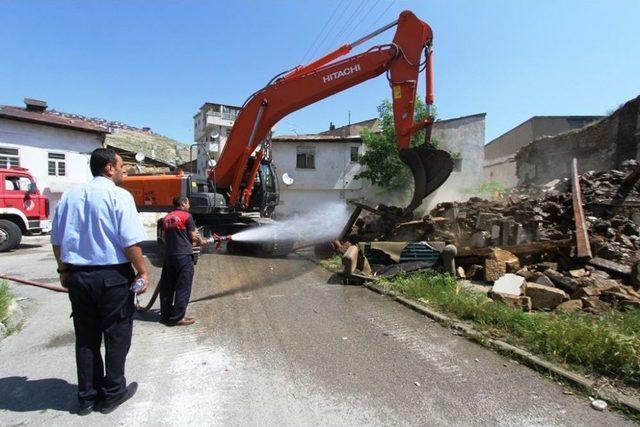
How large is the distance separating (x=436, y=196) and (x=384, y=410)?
2110cm

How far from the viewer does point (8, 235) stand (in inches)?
483

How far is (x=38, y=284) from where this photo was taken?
24.5ft

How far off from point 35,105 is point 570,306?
25.2 m

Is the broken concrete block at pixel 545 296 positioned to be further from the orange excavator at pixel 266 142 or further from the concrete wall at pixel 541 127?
the concrete wall at pixel 541 127

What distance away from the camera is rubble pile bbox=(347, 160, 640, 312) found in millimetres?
5719

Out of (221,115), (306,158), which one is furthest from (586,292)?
(221,115)

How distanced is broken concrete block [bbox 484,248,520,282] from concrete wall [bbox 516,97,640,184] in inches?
419

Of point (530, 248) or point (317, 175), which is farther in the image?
point (317, 175)

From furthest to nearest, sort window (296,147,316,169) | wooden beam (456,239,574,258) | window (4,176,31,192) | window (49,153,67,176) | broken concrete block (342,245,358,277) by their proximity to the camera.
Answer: window (296,147,316,169) → window (49,153,67,176) → window (4,176,31,192) → broken concrete block (342,245,358,277) → wooden beam (456,239,574,258)

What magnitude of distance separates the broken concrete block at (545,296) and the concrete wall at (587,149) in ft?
38.9

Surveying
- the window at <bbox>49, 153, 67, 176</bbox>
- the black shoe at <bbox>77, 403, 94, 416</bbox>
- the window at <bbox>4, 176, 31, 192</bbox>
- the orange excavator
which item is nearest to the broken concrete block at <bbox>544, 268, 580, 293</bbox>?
the orange excavator

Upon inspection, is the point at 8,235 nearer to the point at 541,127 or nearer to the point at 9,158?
the point at 9,158

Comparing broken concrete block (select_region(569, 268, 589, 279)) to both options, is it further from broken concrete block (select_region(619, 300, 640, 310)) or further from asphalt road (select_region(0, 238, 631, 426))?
asphalt road (select_region(0, 238, 631, 426))

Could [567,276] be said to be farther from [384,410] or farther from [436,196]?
[436,196]
